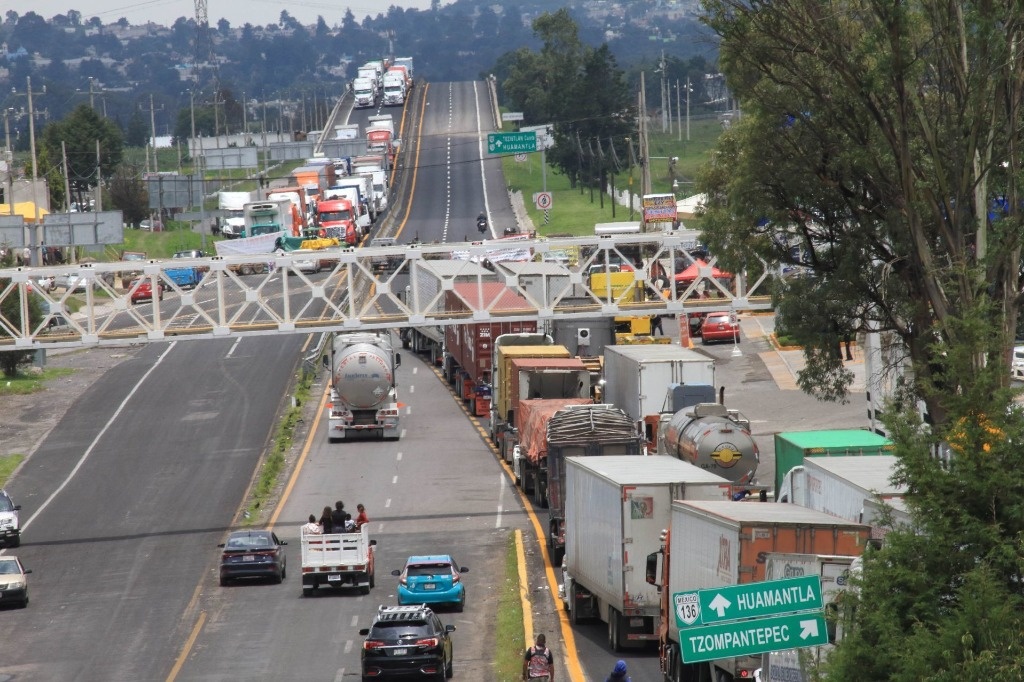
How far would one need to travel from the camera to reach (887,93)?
1180 inches

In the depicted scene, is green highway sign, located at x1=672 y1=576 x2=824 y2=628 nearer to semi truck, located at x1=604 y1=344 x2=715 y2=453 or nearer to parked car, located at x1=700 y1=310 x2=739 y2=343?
semi truck, located at x1=604 y1=344 x2=715 y2=453

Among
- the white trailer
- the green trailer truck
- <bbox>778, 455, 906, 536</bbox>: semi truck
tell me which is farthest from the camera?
the white trailer

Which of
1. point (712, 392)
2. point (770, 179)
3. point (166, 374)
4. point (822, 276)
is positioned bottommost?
point (166, 374)

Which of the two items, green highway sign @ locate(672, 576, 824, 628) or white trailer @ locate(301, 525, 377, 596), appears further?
white trailer @ locate(301, 525, 377, 596)

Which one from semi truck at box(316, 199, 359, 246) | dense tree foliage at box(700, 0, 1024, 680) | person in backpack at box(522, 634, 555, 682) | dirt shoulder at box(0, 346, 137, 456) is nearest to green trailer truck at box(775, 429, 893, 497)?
dense tree foliage at box(700, 0, 1024, 680)

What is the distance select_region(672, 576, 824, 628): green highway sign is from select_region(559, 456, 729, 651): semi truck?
1344 cm

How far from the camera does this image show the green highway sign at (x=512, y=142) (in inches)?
3312

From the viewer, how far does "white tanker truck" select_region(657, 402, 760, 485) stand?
116 feet

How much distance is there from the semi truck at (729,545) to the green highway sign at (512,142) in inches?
2376

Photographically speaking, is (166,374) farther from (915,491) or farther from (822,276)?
(915,491)

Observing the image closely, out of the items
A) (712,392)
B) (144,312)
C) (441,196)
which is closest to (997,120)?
(712,392)

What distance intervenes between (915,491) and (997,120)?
52.0 ft

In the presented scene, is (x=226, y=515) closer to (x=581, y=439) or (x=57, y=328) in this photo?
(x=581, y=439)

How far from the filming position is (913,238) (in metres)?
30.5
